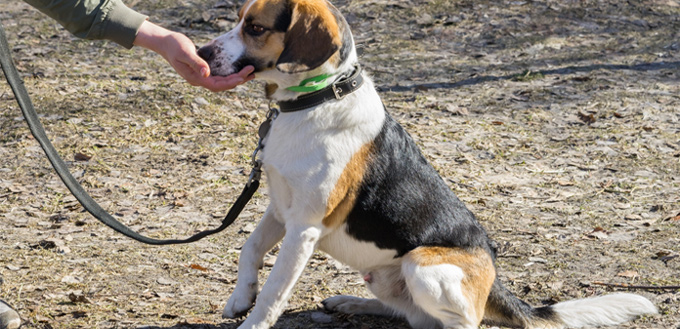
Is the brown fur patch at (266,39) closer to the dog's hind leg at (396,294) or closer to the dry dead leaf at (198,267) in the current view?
the dog's hind leg at (396,294)

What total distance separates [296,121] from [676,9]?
34.7ft

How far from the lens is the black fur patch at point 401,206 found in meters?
4.02

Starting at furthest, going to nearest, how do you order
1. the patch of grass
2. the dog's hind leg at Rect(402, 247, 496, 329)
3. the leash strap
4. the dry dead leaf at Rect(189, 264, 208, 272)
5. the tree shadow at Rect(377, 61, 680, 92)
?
the patch of grass, the tree shadow at Rect(377, 61, 680, 92), the dry dead leaf at Rect(189, 264, 208, 272), the dog's hind leg at Rect(402, 247, 496, 329), the leash strap

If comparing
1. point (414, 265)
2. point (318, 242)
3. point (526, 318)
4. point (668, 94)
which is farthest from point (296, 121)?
point (668, 94)

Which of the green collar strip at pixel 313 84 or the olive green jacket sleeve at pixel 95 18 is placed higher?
the olive green jacket sleeve at pixel 95 18

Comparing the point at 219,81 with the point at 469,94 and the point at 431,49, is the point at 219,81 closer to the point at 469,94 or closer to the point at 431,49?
the point at 469,94

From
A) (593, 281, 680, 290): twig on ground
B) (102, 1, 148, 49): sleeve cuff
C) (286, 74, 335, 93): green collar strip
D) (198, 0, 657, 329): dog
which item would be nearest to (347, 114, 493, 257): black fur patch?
(198, 0, 657, 329): dog

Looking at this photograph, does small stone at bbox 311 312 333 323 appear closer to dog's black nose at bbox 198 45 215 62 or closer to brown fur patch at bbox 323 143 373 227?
brown fur patch at bbox 323 143 373 227

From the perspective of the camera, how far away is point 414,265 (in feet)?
13.1

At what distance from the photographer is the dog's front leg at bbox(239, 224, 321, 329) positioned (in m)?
3.87

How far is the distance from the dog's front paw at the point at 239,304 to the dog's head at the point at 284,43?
116 cm

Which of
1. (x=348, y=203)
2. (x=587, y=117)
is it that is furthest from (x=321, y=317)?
(x=587, y=117)

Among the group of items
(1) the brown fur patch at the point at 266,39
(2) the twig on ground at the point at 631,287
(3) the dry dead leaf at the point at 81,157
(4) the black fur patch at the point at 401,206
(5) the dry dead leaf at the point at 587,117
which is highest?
(1) the brown fur patch at the point at 266,39

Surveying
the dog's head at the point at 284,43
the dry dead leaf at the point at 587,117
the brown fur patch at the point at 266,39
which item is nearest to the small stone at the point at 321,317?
the dog's head at the point at 284,43
